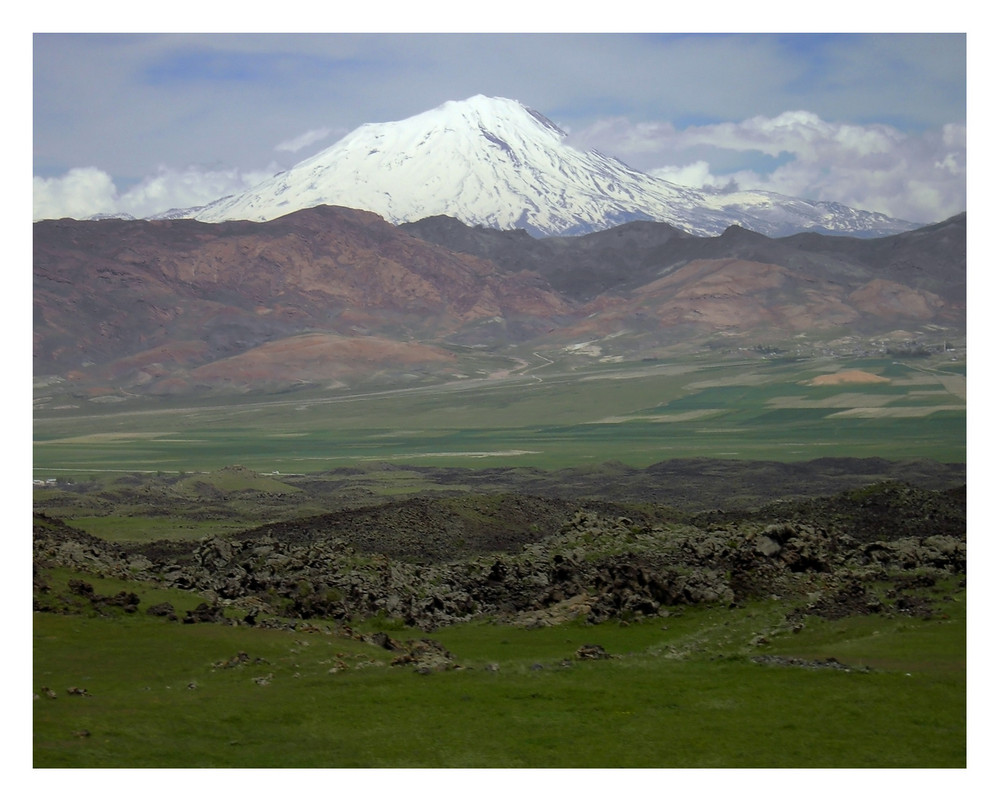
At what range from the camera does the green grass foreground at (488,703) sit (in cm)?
1134

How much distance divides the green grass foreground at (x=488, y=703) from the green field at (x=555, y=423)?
2668 cm

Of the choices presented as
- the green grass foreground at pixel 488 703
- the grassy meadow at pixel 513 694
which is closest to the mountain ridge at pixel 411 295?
the grassy meadow at pixel 513 694

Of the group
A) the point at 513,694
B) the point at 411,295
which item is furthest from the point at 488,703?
the point at 411,295

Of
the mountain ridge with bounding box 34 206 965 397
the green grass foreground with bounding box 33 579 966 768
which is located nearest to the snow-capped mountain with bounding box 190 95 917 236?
the mountain ridge with bounding box 34 206 965 397

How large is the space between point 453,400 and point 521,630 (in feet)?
147

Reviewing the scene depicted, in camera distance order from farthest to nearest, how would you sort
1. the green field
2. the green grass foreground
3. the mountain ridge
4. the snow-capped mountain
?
1. the mountain ridge
2. the snow-capped mountain
3. the green field
4. the green grass foreground

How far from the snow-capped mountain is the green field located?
36.7ft

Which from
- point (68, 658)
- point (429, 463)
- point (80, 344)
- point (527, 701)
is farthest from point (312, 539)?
point (80, 344)

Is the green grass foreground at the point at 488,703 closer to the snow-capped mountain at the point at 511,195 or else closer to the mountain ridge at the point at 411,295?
the snow-capped mountain at the point at 511,195

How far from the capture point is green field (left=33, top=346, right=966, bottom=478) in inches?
1767

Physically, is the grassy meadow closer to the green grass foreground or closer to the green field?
the green grass foreground

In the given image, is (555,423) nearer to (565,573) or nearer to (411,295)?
(565,573)

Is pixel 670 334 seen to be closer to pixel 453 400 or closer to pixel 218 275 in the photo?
pixel 453 400

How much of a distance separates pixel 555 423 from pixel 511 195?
33.3 metres
